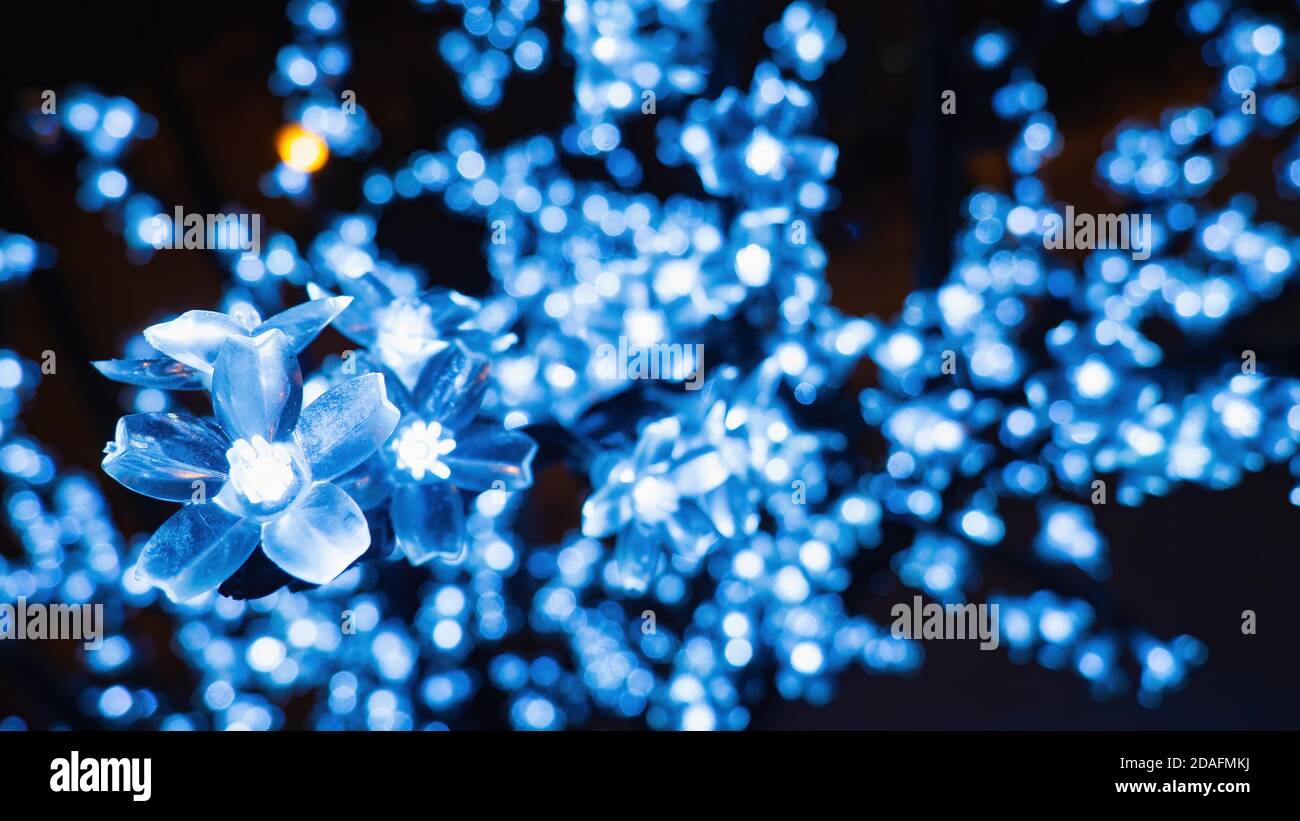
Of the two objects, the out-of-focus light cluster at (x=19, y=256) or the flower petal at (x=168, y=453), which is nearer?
the flower petal at (x=168, y=453)

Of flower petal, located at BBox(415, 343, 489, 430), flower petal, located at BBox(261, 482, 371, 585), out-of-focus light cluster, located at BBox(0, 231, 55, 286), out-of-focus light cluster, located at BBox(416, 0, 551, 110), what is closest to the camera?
flower petal, located at BBox(261, 482, 371, 585)

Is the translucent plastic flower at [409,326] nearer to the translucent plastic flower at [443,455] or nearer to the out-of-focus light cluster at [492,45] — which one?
the translucent plastic flower at [443,455]

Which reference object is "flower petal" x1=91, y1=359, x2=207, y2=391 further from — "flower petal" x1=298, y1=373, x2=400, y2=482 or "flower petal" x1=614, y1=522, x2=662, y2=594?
"flower petal" x1=614, y1=522, x2=662, y2=594

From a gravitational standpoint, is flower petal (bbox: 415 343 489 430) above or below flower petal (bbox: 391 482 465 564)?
above

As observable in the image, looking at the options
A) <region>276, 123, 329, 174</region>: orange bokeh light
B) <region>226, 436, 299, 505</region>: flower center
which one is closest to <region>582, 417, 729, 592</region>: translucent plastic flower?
<region>226, 436, 299, 505</region>: flower center

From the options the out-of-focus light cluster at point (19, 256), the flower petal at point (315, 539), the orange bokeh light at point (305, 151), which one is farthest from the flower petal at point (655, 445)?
the out-of-focus light cluster at point (19, 256)
